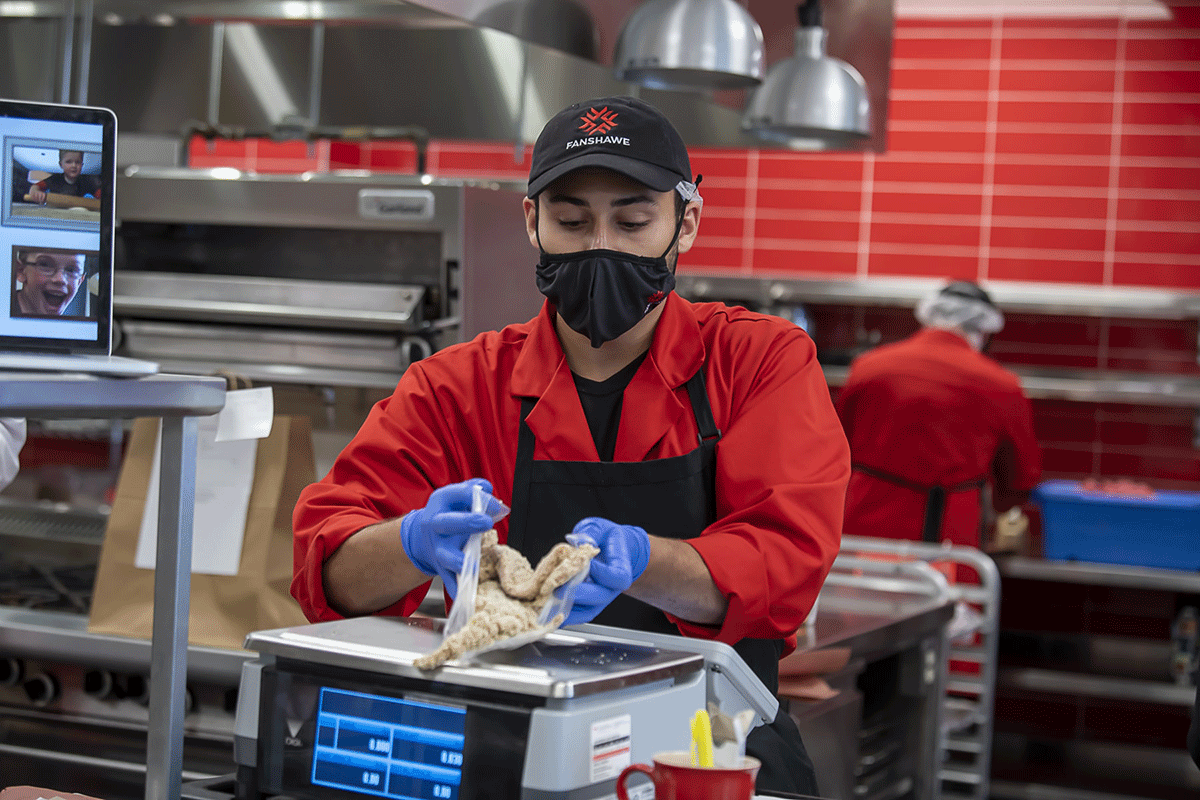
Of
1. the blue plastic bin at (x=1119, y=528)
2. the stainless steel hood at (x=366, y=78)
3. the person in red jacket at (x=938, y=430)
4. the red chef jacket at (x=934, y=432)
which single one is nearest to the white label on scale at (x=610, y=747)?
the stainless steel hood at (x=366, y=78)

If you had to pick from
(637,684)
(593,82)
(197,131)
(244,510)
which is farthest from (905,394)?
(637,684)

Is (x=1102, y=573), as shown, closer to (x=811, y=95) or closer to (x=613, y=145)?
(x=811, y=95)

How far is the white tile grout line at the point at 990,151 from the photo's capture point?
6008 millimetres

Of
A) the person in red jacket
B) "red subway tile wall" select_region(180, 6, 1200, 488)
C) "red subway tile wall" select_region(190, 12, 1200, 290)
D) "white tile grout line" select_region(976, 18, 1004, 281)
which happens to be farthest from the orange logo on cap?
"white tile grout line" select_region(976, 18, 1004, 281)

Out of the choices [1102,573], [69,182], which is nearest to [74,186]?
[69,182]

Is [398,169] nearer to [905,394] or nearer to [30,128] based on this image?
Answer: [905,394]

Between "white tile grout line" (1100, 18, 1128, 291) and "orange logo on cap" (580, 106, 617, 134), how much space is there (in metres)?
4.74

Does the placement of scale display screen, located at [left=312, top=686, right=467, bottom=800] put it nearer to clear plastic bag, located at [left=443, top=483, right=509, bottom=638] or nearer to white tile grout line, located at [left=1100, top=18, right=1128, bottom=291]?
clear plastic bag, located at [left=443, top=483, right=509, bottom=638]

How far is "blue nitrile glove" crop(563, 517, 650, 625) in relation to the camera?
51.0 inches

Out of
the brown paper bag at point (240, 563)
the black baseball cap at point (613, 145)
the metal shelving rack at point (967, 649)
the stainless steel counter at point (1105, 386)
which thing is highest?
the black baseball cap at point (613, 145)

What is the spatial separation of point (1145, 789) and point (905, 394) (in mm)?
1975

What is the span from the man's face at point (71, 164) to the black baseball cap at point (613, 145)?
584 mm

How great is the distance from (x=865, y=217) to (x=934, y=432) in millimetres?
1774

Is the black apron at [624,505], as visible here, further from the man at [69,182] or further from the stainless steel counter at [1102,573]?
the stainless steel counter at [1102,573]
